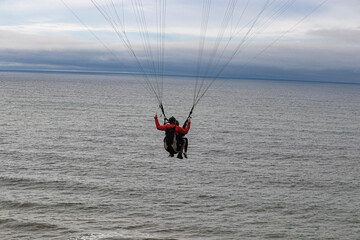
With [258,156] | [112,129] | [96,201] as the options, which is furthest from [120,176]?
[112,129]

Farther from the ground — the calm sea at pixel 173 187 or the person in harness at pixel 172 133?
the person in harness at pixel 172 133

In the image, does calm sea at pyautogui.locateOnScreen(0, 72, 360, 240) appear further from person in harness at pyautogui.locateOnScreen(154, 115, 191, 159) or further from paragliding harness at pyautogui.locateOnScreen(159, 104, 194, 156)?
person in harness at pyautogui.locateOnScreen(154, 115, 191, 159)

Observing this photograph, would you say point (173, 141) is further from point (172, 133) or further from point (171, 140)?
point (172, 133)

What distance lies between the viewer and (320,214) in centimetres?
3169

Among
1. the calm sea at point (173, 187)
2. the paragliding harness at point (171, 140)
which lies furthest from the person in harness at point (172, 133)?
the calm sea at point (173, 187)

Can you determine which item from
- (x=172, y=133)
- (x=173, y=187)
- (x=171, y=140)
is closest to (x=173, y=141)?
(x=171, y=140)

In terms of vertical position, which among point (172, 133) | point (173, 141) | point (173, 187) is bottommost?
point (173, 187)

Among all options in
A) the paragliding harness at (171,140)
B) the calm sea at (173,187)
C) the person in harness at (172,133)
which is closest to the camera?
the person in harness at (172,133)

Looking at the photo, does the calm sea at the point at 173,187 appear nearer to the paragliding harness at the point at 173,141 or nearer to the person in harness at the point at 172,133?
the paragliding harness at the point at 173,141

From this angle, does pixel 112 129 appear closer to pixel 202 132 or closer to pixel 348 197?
pixel 202 132

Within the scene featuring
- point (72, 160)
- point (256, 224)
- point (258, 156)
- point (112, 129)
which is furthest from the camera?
point (112, 129)

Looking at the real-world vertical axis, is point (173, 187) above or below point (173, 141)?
below

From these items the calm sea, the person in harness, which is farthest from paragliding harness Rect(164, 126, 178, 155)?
the calm sea

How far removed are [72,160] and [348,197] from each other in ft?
104
